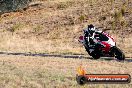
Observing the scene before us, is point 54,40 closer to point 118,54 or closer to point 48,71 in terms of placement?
point 118,54

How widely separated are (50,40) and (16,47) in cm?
483

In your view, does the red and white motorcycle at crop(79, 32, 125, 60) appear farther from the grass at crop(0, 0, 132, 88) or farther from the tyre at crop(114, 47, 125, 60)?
the grass at crop(0, 0, 132, 88)

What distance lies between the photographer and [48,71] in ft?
55.4

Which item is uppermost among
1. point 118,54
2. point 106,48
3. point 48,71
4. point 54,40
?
point 106,48

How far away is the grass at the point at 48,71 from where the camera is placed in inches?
570

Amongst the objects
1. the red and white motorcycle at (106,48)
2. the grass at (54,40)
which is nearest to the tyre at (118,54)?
the red and white motorcycle at (106,48)

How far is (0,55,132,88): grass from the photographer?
14.5 metres

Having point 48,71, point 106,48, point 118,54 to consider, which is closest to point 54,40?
point 106,48

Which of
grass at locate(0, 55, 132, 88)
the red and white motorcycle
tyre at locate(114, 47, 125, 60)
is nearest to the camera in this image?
grass at locate(0, 55, 132, 88)

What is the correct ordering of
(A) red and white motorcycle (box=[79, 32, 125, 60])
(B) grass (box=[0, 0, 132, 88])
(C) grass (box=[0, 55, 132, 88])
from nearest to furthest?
1. (C) grass (box=[0, 55, 132, 88])
2. (B) grass (box=[0, 0, 132, 88])
3. (A) red and white motorcycle (box=[79, 32, 125, 60])

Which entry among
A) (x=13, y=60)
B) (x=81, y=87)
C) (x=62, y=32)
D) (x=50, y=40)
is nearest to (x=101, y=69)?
(x=81, y=87)

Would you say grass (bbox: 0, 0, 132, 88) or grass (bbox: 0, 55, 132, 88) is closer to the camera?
grass (bbox: 0, 55, 132, 88)

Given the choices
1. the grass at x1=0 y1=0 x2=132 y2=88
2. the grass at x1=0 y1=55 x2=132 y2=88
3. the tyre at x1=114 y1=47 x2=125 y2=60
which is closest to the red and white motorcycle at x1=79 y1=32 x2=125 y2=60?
the tyre at x1=114 y1=47 x2=125 y2=60

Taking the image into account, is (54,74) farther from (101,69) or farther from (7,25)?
(7,25)
